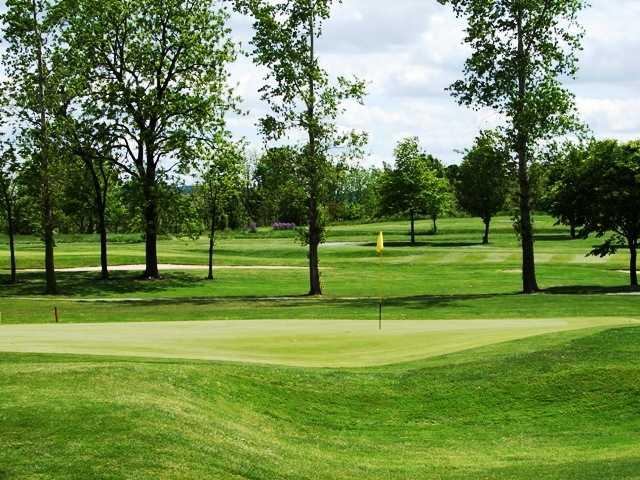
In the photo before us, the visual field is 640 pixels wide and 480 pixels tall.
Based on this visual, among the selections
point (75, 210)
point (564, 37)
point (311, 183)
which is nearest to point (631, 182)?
point (564, 37)

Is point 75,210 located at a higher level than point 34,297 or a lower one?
higher

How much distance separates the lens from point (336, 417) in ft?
59.9

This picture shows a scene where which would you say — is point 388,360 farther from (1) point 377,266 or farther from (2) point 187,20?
(1) point 377,266

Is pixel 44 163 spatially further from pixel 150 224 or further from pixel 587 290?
pixel 587 290

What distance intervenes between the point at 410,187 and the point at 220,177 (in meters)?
49.0

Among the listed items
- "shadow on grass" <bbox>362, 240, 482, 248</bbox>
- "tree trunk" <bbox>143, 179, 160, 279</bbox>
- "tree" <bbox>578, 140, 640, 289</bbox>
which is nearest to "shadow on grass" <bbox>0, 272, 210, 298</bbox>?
"tree trunk" <bbox>143, 179, 160, 279</bbox>

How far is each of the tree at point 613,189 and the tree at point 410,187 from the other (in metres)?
54.9

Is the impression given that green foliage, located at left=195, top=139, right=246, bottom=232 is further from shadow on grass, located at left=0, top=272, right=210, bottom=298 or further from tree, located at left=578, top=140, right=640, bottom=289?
tree, located at left=578, top=140, right=640, bottom=289

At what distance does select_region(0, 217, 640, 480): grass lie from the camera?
13578mm

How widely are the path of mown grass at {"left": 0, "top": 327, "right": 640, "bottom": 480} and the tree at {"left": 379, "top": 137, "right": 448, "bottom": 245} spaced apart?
82.0 metres

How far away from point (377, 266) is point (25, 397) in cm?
5462

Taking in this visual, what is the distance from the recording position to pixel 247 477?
12.8 m

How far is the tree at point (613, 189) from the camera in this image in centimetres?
4725

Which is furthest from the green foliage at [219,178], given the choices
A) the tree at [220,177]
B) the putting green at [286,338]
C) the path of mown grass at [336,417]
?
the path of mown grass at [336,417]
